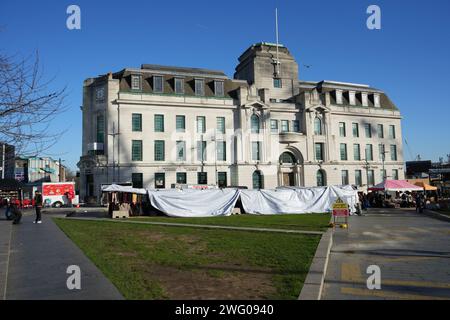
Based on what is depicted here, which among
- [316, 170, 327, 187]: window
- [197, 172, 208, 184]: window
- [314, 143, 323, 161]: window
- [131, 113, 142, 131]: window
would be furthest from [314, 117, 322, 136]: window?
[131, 113, 142, 131]: window

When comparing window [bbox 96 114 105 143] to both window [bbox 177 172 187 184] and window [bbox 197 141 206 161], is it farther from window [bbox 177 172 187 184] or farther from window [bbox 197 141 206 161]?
window [bbox 197 141 206 161]

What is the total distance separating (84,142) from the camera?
156ft

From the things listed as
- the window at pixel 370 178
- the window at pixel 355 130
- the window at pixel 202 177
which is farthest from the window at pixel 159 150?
the window at pixel 370 178

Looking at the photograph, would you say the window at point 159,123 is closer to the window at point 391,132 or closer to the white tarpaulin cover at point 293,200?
the white tarpaulin cover at point 293,200

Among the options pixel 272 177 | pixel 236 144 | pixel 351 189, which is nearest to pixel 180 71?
pixel 236 144

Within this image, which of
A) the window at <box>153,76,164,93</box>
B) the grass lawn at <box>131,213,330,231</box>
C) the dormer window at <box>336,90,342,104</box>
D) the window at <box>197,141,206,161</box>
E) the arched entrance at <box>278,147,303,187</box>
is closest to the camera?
the grass lawn at <box>131,213,330,231</box>

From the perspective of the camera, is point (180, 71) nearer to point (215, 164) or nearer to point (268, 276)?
point (215, 164)

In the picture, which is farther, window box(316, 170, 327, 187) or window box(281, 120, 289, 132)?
window box(316, 170, 327, 187)

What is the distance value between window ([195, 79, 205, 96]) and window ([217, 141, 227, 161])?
22.6ft

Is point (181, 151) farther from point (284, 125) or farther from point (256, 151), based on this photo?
point (284, 125)

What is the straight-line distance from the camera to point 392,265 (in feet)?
31.0

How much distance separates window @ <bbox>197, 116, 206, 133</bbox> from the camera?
160 ft

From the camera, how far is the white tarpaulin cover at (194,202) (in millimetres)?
27016

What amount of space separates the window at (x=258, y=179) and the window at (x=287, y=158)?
4401 mm
